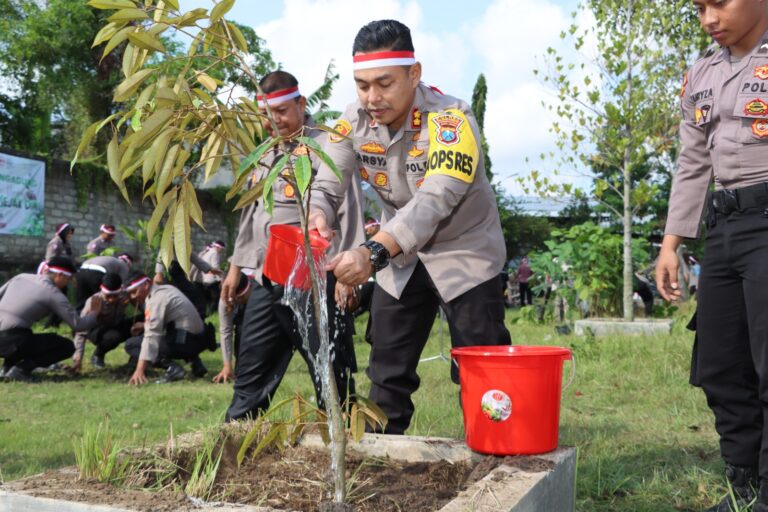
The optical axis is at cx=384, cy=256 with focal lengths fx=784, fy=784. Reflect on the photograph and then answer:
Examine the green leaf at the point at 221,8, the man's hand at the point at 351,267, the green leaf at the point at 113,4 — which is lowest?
the man's hand at the point at 351,267

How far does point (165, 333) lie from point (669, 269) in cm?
613

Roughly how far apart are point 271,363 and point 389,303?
1.17m

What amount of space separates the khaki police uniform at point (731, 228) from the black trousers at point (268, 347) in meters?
1.73

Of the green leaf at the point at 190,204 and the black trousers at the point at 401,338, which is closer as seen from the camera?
the green leaf at the point at 190,204

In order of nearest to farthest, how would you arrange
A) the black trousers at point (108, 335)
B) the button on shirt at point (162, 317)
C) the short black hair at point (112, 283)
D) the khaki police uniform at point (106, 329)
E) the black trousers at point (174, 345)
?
the button on shirt at point (162, 317)
the black trousers at point (174, 345)
the short black hair at point (112, 283)
the khaki police uniform at point (106, 329)
the black trousers at point (108, 335)

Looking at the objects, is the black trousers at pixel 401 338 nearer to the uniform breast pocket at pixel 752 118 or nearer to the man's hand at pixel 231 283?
the uniform breast pocket at pixel 752 118

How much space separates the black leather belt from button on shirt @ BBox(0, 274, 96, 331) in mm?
6450

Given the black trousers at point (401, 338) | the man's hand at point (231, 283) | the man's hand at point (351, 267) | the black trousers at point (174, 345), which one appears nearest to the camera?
the man's hand at point (351, 267)

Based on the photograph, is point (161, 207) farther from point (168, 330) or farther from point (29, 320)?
point (168, 330)

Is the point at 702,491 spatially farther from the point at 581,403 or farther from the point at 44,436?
the point at 44,436

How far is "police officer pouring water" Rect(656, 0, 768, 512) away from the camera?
263cm

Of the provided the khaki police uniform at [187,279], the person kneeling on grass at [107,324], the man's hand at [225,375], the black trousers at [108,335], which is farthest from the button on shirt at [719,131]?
the khaki police uniform at [187,279]

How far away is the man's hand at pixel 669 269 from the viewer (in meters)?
3.01

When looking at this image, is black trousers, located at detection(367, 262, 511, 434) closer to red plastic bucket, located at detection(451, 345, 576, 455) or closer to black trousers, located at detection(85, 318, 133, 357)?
red plastic bucket, located at detection(451, 345, 576, 455)
